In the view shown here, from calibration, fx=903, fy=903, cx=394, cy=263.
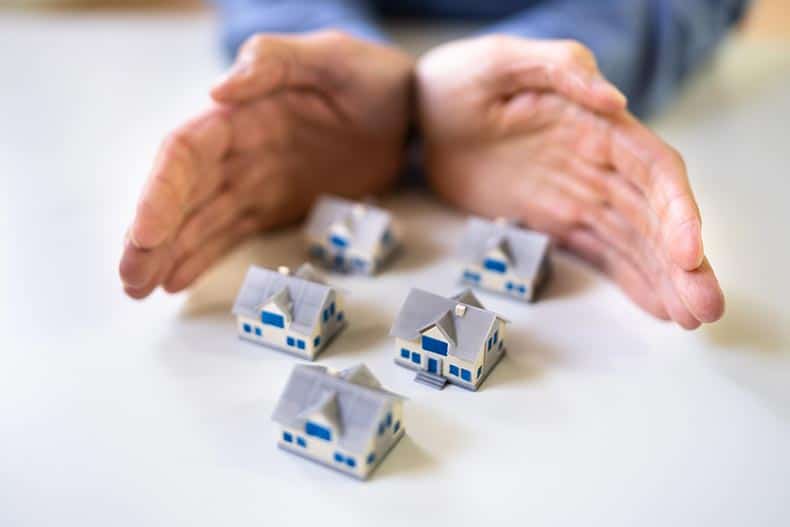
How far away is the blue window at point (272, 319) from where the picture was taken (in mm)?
1118

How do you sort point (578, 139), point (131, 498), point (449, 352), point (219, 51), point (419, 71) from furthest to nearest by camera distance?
point (219, 51) < point (419, 71) < point (578, 139) < point (449, 352) < point (131, 498)

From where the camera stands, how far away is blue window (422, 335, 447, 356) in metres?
1.07

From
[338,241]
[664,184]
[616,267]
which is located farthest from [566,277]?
[338,241]

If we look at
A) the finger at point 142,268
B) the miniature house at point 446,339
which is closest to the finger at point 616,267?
the miniature house at point 446,339

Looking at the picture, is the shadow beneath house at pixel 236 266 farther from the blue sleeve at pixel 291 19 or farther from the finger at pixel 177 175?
the blue sleeve at pixel 291 19

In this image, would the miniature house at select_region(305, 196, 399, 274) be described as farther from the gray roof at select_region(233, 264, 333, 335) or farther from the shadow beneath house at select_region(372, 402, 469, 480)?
the shadow beneath house at select_region(372, 402, 469, 480)

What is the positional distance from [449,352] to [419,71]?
523 mm

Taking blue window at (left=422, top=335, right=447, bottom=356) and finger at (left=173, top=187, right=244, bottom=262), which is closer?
blue window at (left=422, top=335, right=447, bottom=356)

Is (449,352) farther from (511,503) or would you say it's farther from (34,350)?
Answer: (34,350)

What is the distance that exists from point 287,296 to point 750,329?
23.6 inches

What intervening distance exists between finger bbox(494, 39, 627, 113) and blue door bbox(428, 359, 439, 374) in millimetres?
412

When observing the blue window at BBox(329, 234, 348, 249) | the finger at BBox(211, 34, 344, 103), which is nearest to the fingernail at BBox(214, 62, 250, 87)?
the finger at BBox(211, 34, 344, 103)

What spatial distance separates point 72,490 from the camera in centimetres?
95

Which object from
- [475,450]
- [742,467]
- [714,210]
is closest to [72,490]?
[475,450]
